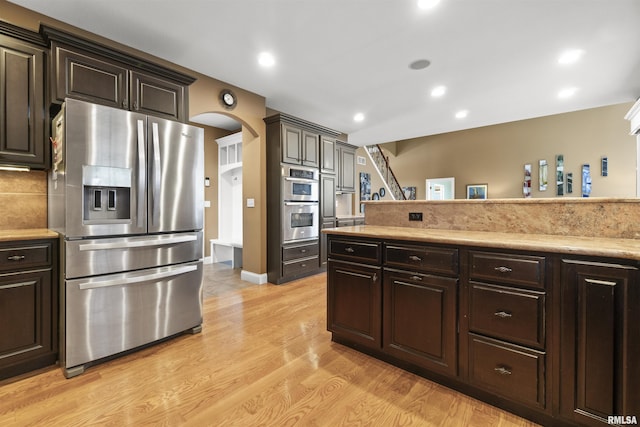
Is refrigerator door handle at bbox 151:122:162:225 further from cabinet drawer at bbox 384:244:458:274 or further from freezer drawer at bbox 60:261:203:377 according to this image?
cabinet drawer at bbox 384:244:458:274

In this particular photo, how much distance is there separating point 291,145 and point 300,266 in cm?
187

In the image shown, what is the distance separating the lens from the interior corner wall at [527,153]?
25.6 feet

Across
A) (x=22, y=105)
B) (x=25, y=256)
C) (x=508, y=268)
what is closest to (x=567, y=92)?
(x=508, y=268)

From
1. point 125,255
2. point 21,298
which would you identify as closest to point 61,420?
point 21,298

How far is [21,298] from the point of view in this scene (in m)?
1.93

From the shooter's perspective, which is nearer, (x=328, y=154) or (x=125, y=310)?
(x=125, y=310)

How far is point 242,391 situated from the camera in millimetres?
1820

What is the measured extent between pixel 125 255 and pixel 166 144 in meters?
0.95

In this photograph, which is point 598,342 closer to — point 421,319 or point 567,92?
point 421,319

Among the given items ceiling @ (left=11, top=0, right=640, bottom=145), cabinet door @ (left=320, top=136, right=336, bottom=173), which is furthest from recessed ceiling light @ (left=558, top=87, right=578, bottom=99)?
cabinet door @ (left=320, top=136, right=336, bottom=173)

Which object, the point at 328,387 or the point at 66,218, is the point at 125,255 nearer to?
the point at 66,218

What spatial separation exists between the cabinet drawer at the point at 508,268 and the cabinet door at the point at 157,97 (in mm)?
2734

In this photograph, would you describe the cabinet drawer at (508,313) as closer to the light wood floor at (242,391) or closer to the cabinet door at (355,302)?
the light wood floor at (242,391)

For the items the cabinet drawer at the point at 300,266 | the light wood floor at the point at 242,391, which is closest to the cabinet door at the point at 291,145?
the cabinet drawer at the point at 300,266
